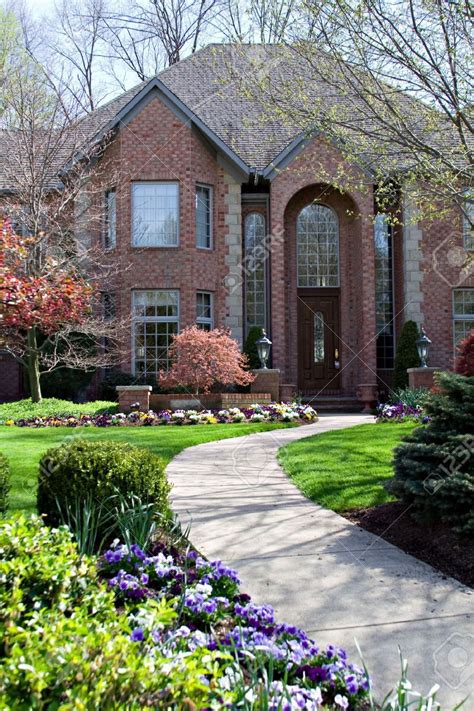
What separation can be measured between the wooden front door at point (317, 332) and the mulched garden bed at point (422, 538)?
42.9ft

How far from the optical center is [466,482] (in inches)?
158

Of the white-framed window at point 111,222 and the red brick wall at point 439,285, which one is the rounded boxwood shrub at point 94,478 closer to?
the white-framed window at point 111,222

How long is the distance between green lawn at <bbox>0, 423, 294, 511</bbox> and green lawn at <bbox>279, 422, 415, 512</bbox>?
1588 mm

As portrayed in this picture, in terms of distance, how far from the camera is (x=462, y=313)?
18.0 metres

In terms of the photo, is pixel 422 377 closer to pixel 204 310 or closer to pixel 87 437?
pixel 204 310

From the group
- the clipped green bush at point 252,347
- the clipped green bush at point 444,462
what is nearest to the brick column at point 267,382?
the clipped green bush at point 252,347

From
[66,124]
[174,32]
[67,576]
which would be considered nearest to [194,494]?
[67,576]

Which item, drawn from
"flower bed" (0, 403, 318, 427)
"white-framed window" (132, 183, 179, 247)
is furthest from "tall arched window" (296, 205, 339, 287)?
"flower bed" (0, 403, 318, 427)

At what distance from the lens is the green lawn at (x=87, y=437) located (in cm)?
632

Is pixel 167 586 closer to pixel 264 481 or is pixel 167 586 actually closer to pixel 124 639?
pixel 124 639

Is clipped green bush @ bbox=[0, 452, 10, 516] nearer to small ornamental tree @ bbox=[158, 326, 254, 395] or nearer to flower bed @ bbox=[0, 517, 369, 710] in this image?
flower bed @ bbox=[0, 517, 369, 710]

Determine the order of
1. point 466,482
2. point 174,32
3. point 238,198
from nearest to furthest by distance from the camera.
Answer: point 466,482, point 238,198, point 174,32

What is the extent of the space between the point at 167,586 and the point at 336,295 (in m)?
15.9

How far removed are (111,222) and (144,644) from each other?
52.7 feet
